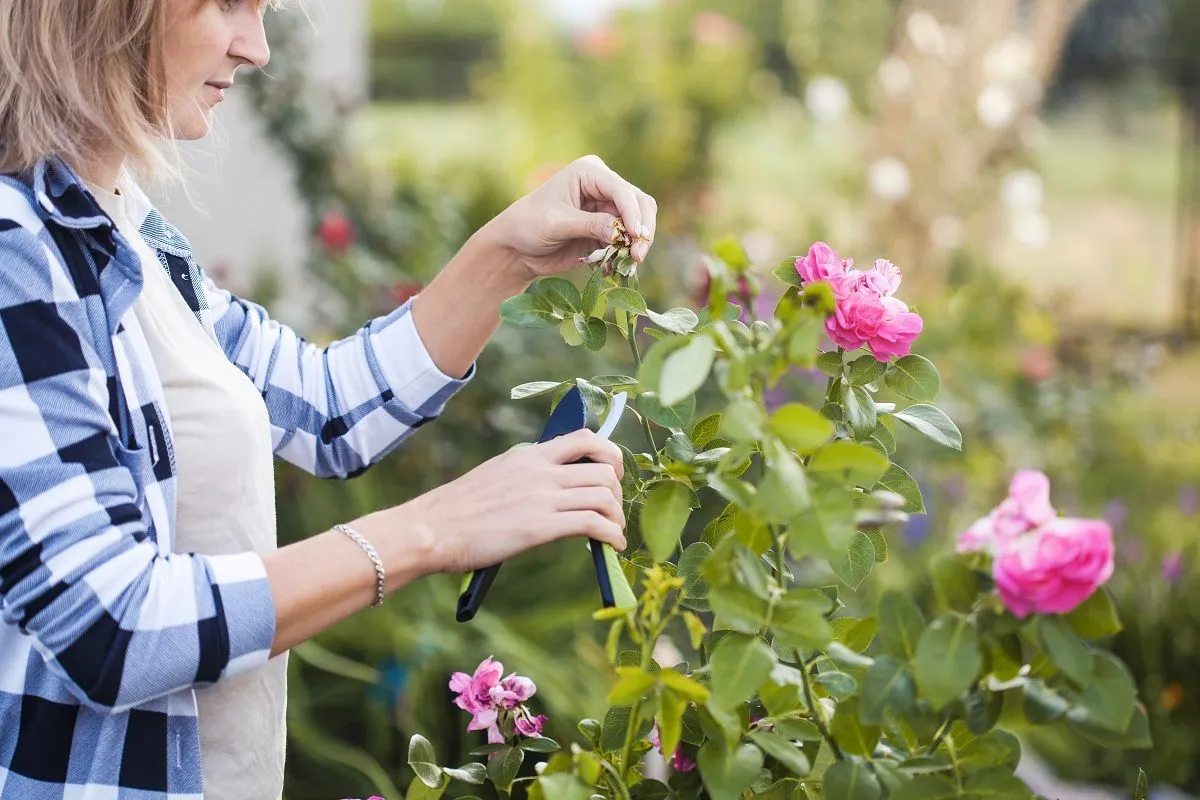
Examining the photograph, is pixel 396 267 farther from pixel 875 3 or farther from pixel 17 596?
pixel 875 3

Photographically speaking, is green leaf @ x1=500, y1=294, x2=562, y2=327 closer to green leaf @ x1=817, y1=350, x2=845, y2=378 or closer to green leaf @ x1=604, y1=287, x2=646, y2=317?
green leaf @ x1=604, y1=287, x2=646, y2=317

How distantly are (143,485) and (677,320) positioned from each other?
16.3 inches

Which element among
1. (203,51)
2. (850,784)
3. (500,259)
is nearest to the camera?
(850,784)

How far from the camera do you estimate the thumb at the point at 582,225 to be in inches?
43.6

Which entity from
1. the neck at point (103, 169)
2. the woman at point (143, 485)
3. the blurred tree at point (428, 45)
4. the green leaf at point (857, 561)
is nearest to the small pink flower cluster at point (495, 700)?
the woman at point (143, 485)

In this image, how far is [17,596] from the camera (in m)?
0.78

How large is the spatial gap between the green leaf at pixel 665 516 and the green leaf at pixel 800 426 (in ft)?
0.33

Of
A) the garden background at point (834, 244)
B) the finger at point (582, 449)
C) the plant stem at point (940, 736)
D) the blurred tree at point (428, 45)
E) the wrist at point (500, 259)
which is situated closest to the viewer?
the plant stem at point (940, 736)

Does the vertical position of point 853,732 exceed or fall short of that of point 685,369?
it falls short

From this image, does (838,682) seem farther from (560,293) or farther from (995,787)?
(560,293)

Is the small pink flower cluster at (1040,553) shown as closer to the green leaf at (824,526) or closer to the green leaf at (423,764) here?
the green leaf at (824,526)

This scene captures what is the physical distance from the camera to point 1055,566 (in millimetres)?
705

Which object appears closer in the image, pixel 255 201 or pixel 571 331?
pixel 571 331

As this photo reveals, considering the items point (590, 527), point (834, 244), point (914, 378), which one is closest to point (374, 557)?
point (590, 527)
